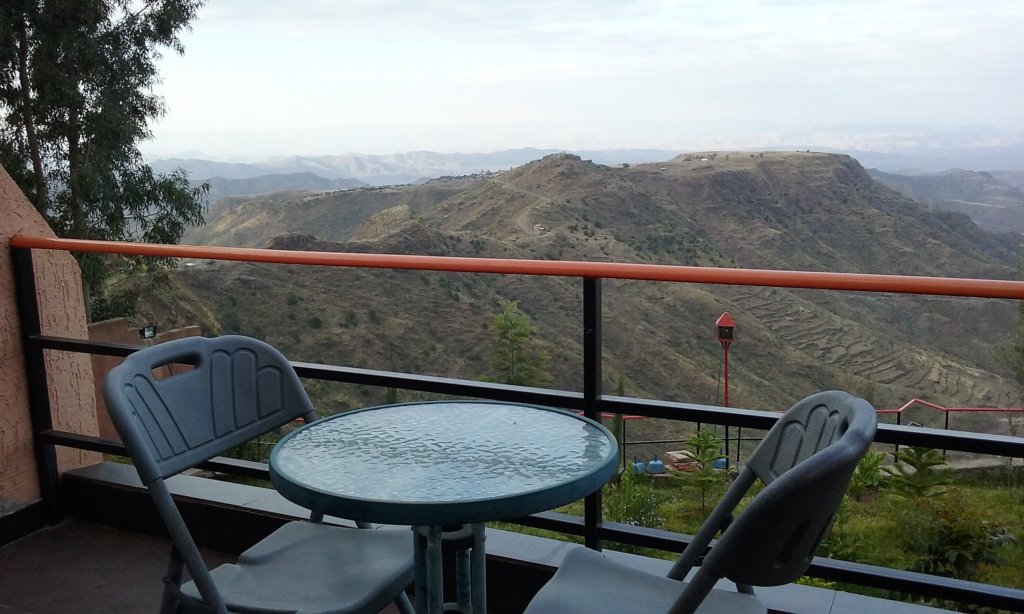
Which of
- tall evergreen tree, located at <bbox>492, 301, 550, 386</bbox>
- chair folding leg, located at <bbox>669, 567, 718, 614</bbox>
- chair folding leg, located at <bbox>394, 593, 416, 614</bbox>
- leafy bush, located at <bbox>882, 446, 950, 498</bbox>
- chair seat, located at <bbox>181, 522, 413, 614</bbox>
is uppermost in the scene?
chair folding leg, located at <bbox>669, 567, 718, 614</bbox>

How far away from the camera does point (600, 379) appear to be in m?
2.24

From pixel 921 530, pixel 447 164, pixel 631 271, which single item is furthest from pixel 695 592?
pixel 447 164

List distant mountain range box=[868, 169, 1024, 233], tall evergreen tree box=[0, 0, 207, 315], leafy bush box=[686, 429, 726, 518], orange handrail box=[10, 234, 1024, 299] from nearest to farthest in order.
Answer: orange handrail box=[10, 234, 1024, 299]
leafy bush box=[686, 429, 726, 518]
tall evergreen tree box=[0, 0, 207, 315]
distant mountain range box=[868, 169, 1024, 233]

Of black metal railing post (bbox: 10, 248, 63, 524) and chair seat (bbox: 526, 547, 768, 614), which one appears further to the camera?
black metal railing post (bbox: 10, 248, 63, 524)

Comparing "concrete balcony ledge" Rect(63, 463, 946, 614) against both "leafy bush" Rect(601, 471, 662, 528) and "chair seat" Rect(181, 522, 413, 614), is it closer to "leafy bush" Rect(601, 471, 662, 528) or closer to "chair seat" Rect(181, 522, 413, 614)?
"chair seat" Rect(181, 522, 413, 614)

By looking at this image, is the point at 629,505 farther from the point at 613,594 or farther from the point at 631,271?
the point at 613,594

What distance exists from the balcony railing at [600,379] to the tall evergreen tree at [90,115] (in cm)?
1990

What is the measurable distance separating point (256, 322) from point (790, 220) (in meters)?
38.2

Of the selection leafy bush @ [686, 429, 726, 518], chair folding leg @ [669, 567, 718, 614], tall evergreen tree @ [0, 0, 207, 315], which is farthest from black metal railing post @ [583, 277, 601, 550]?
tall evergreen tree @ [0, 0, 207, 315]

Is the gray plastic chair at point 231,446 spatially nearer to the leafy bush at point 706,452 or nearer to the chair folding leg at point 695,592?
the chair folding leg at point 695,592

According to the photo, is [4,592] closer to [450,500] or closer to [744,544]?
[450,500]

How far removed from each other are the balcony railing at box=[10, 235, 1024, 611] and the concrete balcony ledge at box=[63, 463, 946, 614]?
162 mm

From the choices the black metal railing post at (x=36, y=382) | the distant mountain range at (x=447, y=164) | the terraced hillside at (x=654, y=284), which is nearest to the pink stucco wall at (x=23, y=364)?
the black metal railing post at (x=36, y=382)

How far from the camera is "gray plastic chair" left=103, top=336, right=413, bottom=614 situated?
1600 millimetres
